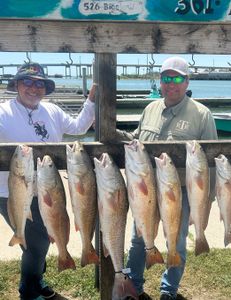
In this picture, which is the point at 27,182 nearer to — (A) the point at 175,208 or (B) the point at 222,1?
(A) the point at 175,208

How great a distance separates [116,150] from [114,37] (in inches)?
29.6

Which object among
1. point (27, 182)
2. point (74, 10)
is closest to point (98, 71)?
point (74, 10)

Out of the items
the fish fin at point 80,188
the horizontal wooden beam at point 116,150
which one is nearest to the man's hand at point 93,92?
the horizontal wooden beam at point 116,150

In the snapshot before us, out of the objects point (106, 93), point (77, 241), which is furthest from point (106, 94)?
point (77, 241)

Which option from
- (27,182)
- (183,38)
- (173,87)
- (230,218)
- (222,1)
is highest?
(222,1)

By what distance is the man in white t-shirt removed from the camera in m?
3.38

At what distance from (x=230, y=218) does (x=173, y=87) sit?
1.22m

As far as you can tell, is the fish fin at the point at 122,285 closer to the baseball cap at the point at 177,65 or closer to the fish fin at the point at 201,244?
the fish fin at the point at 201,244

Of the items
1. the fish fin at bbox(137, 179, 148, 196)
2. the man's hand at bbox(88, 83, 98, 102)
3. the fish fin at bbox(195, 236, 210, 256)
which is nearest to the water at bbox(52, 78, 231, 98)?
the man's hand at bbox(88, 83, 98, 102)

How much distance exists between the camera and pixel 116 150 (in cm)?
303

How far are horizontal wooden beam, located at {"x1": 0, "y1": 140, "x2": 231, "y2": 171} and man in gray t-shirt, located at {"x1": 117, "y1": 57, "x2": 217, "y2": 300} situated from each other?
1.33ft

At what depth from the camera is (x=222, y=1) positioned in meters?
2.98

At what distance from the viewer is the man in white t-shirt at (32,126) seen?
3.38m

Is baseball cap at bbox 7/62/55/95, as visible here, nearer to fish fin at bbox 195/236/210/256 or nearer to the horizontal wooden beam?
the horizontal wooden beam
